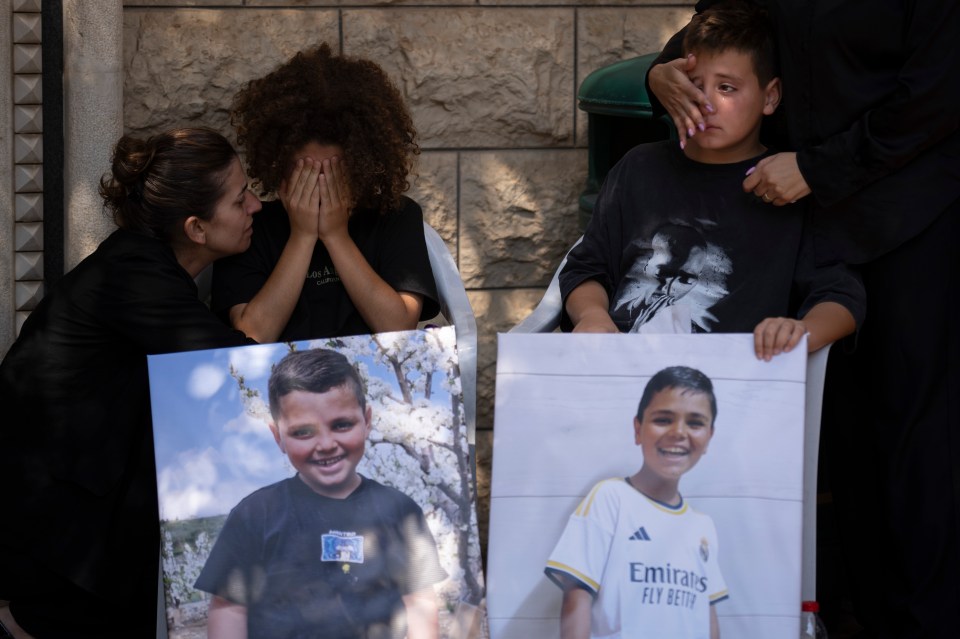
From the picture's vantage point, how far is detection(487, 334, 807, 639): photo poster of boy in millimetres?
2352

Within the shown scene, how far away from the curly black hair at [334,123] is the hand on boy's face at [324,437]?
757mm

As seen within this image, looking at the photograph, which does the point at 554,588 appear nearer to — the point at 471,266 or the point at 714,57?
the point at 714,57

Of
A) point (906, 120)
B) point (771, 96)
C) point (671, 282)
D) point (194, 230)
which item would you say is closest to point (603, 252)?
point (671, 282)

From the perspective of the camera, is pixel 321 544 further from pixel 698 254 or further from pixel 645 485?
pixel 698 254

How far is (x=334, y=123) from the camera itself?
3.06 m

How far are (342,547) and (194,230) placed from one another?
954 millimetres

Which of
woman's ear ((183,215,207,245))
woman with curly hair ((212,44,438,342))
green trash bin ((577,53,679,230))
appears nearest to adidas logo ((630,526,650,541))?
woman with curly hair ((212,44,438,342))

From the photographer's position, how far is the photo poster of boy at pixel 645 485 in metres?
2.35

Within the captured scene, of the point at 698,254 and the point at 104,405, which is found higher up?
the point at 698,254

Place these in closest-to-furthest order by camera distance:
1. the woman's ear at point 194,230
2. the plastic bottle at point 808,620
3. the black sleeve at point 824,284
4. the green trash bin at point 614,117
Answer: the plastic bottle at point 808,620 → the black sleeve at point 824,284 → the woman's ear at point 194,230 → the green trash bin at point 614,117

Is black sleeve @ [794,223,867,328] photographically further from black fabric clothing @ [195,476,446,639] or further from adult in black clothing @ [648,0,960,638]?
black fabric clothing @ [195,476,446,639]

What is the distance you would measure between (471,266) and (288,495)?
1810mm

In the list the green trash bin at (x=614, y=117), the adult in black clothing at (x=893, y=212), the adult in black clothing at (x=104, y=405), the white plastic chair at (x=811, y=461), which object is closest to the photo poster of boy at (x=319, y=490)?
the adult in black clothing at (x=104, y=405)

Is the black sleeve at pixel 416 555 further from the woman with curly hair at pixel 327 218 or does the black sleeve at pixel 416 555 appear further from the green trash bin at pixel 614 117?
the green trash bin at pixel 614 117
